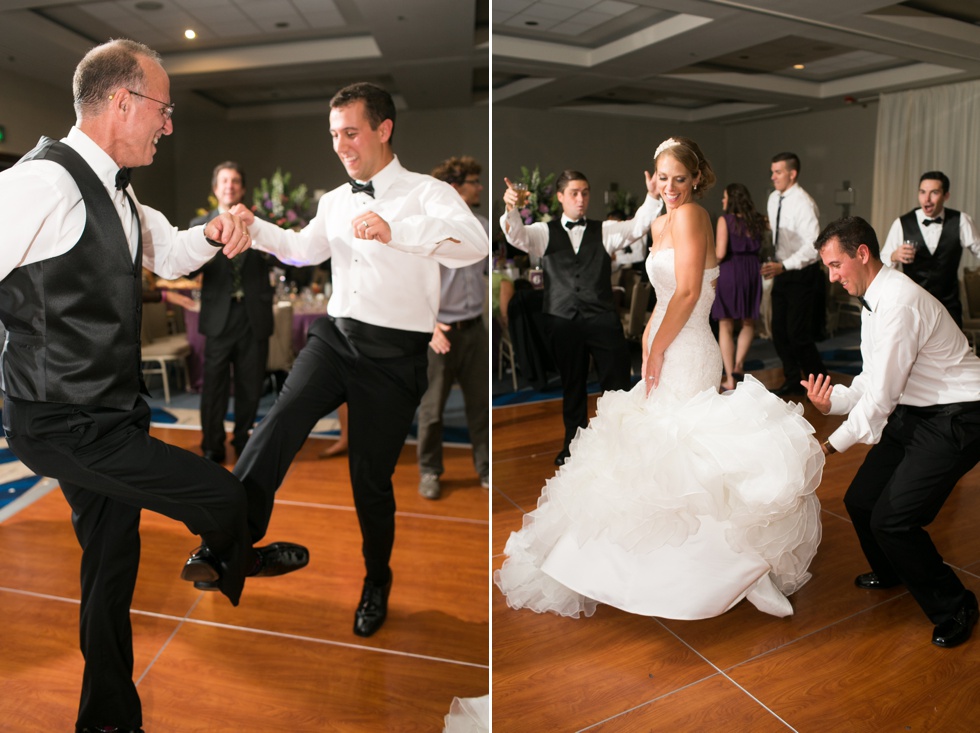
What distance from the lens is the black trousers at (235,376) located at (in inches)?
→ 104

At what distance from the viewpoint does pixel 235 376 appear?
2721 mm

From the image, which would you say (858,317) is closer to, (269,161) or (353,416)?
(353,416)

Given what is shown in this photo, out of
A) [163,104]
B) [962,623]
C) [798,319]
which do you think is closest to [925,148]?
[798,319]

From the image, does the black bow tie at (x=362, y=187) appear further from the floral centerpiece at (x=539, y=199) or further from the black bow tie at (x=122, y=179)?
the black bow tie at (x=122, y=179)

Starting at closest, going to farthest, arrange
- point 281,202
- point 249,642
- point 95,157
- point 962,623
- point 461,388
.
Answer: point 95,157, point 962,623, point 281,202, point 249,642, point 461,388

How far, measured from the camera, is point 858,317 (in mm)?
2145

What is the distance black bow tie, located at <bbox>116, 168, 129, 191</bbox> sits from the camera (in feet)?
6.04

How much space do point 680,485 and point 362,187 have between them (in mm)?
1234

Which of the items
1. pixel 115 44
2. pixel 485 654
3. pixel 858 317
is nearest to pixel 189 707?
pixel 485 654

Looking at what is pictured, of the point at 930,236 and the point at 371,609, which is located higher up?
the point at 930,236

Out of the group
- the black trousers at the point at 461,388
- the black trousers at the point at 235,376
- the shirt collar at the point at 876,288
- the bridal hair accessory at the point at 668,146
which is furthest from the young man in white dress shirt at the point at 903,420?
the black trousers at the point at 461,388

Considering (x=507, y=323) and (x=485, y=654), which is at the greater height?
(x=507, y=323)

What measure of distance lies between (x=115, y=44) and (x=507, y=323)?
1.21m

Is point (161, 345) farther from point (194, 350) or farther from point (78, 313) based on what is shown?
point (78, 313)
